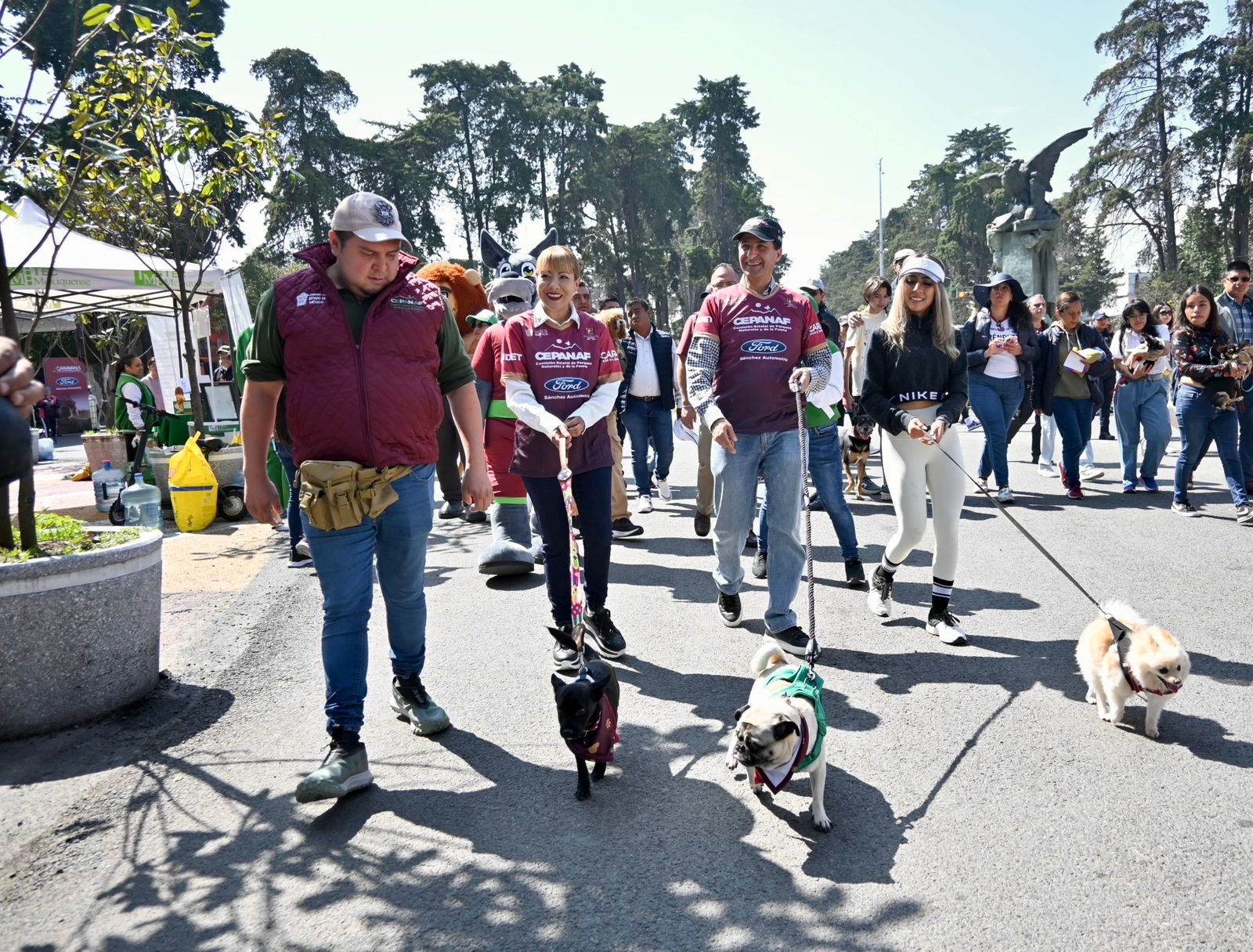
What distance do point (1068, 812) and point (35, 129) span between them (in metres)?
5.94

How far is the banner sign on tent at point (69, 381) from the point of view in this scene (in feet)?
110

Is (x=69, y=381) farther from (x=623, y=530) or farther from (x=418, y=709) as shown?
(x=418, y=709)

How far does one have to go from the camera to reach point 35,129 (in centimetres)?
475

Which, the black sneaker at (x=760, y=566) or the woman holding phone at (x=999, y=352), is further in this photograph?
the woman holding phone at (x=999, y=352)

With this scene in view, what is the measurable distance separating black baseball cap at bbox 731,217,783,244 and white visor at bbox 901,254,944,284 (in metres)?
0.76

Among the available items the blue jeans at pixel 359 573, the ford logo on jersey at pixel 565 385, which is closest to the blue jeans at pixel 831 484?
the ford logo on jersey at pixel 565 385

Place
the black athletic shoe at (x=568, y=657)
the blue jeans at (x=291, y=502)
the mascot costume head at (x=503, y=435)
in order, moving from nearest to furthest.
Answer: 1. the black athletic shoe at (x=568, y=657)
2. the mascot costume head at (x=503, y=435)
3. the blue jeans at (x=291, y=502)

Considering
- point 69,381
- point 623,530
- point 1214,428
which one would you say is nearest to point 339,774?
point 623,530

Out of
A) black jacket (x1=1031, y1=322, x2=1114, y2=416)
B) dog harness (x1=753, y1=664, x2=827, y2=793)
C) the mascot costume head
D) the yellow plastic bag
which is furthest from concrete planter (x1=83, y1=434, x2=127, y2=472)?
black jacket (x1=1031, y1=322, x2=1114, y2=416)

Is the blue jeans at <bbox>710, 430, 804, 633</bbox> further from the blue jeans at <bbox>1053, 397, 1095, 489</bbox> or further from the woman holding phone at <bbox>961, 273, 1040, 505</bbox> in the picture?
the blue jeans at <bbox>1053, 397, 1095, 489</bbox>

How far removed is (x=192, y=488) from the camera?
9.20 m

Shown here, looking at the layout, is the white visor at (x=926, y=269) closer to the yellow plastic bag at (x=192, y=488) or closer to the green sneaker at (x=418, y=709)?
the green sneaker at (x=418, y=709)

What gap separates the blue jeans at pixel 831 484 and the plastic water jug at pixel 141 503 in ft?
21.1

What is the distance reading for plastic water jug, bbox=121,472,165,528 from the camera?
886 cm
